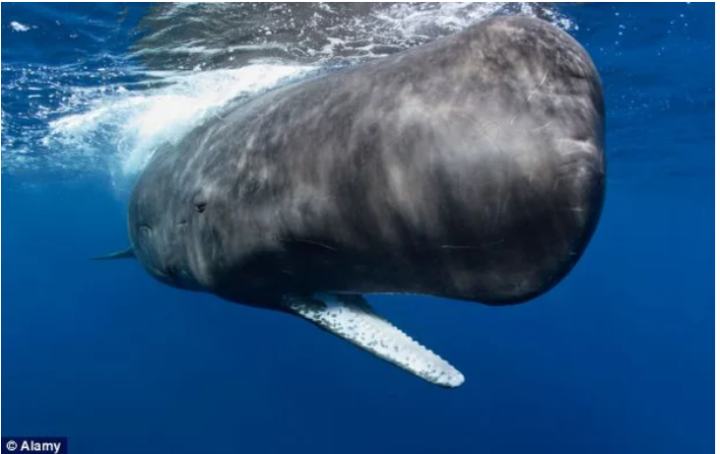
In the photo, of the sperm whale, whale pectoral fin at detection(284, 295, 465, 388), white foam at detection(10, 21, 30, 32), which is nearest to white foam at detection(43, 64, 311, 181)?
white foam at detection(10, 21, 30, 32)

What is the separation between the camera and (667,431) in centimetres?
4409

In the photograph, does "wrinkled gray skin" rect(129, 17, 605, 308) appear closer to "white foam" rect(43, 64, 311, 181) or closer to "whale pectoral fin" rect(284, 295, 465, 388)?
"whale pectoral fin" rect(284, 295, 465, 388)

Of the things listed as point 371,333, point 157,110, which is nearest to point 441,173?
point 371,333

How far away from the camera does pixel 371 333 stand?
336cm

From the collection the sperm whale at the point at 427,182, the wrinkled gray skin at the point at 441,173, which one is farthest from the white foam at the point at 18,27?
the wrinkled gray skin at the point at 441,173

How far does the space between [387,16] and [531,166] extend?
10.1 meters

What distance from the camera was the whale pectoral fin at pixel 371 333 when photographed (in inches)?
117

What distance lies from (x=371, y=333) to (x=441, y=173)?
1.37m

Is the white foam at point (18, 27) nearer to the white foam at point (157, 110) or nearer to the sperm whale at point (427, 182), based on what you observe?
the white foam at point (157, 110)

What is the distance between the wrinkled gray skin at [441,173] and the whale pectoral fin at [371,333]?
5.9 inches

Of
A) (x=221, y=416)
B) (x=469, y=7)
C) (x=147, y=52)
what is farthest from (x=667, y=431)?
(x=147, y=52)

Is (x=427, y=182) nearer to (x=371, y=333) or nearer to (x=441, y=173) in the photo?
(x=441, y=173)

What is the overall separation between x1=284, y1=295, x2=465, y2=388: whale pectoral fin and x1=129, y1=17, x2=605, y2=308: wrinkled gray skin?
0.49 feet

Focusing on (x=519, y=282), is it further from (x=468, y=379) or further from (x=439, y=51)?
(x=468, y=379)
